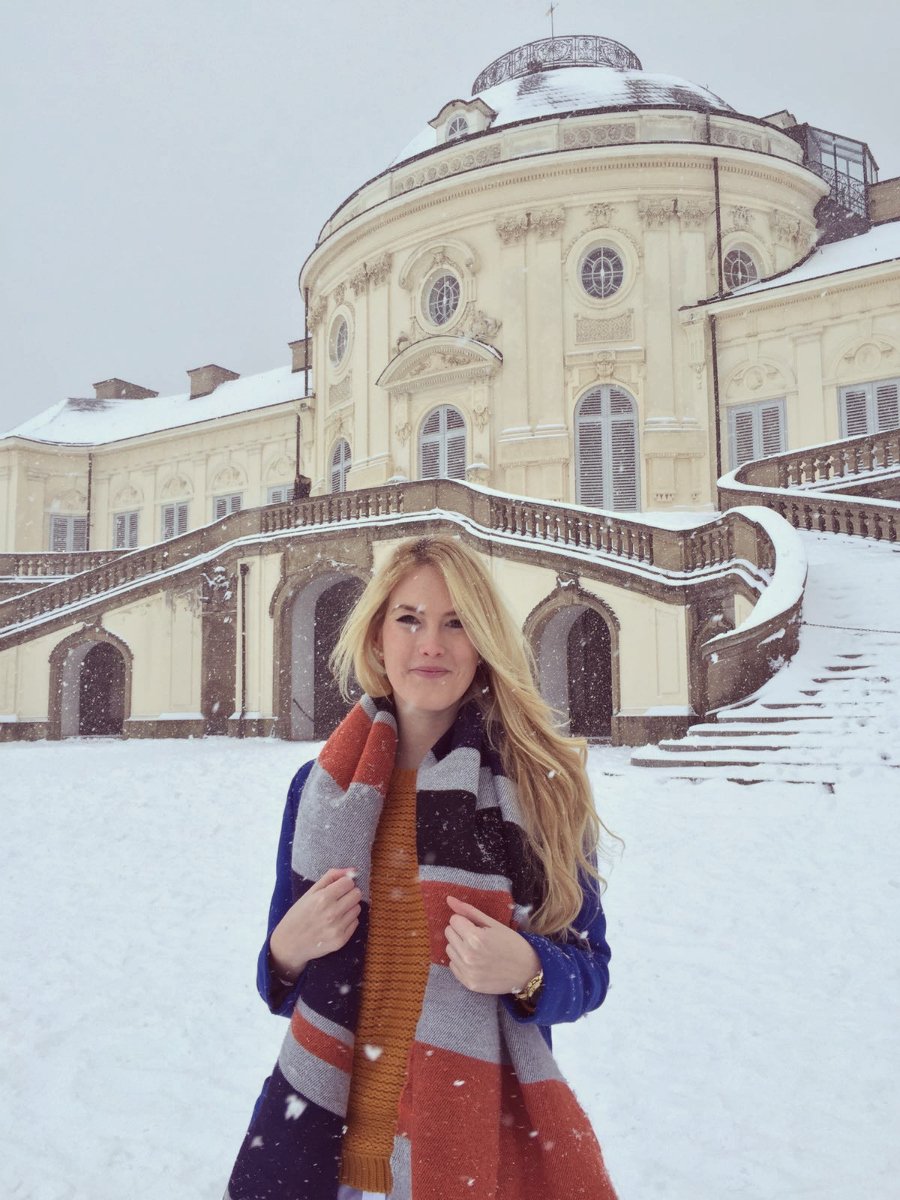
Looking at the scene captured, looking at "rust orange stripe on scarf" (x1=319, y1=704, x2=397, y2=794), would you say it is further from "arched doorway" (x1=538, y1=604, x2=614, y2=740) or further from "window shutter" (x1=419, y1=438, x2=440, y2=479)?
"window shutter" (x1=419, y1=438, x2=440, y2=479)

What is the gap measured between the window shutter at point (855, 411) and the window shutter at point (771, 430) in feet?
4.46

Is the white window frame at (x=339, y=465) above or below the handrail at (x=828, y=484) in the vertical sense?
above

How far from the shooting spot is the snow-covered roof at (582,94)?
24.8 m

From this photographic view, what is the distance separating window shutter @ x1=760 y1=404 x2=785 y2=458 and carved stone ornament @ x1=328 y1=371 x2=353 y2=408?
423 inches

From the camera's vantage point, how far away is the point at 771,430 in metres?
22.3

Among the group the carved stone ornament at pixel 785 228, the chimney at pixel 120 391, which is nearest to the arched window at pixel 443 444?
the carved stone ornament at pixel 785 228

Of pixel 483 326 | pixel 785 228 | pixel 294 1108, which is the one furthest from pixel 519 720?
pixel 785 228

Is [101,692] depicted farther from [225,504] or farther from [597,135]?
[597,135]

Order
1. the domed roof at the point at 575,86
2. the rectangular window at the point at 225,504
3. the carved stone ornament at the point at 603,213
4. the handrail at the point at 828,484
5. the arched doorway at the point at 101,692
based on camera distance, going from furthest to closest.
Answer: the rectangular window at the point at 225,504, the arched doorway at the point at 101,692, the domed roof at the point at 575,86, the carved stone ornament at the point at 603,213, the handrail at the point at 828,484

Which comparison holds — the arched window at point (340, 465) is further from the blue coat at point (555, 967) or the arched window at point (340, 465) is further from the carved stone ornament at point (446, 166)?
the blue coat at point (555, 967)

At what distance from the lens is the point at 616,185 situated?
2311 centimetres

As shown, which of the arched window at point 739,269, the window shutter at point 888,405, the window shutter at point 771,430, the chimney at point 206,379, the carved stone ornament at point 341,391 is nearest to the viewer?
the window shutter at point 888,405

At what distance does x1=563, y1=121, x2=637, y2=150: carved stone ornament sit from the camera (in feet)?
76.3

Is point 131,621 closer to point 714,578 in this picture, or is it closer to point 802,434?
point 714,578
